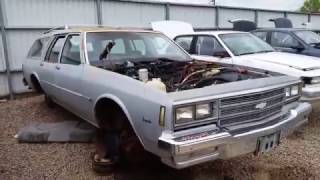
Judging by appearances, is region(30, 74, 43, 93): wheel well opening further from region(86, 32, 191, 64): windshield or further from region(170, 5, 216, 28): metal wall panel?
region(170, 5, 216, 28): metal wall panel

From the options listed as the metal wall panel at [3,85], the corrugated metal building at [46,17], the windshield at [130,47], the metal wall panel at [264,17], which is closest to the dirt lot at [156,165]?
the windshield at [130,47]

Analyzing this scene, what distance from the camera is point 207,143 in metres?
2.96

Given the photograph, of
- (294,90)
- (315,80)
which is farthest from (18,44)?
(294,90)

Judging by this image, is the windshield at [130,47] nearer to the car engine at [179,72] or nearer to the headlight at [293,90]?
the car engine at [179,72]

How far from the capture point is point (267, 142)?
3.50 m

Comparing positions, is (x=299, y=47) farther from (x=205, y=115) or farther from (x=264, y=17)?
(x=264, y=17)

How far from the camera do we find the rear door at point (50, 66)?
5.64 m

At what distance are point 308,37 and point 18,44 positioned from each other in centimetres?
726

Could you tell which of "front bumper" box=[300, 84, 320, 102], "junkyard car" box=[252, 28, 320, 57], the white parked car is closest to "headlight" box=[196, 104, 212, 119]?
the white parked car

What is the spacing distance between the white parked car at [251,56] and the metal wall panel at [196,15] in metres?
3.99

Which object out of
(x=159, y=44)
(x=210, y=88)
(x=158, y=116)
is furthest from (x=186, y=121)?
(x=159, y=44)

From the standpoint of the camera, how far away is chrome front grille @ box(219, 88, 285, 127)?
323 centimetres

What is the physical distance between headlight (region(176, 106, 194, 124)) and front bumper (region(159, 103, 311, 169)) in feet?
0.60

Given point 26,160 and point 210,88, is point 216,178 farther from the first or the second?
point 26,160
